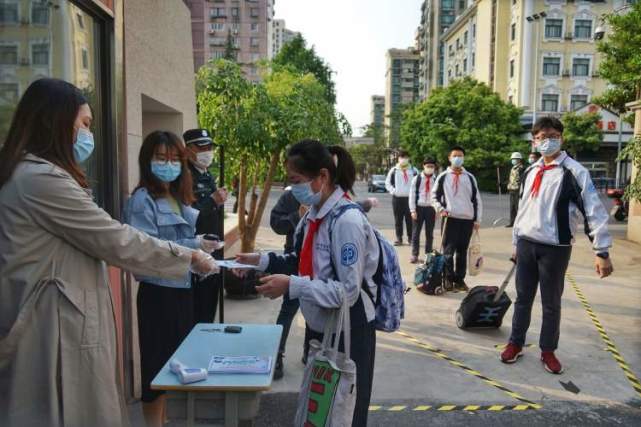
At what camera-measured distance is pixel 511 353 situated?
4.77 meters

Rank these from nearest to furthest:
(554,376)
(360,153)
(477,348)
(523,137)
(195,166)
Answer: (195,166)
(554,376)
(477,348)
(523,137)
(360,153)


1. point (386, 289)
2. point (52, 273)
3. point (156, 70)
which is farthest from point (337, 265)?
point (156, 70)

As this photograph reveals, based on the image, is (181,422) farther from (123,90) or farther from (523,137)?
(523,137)

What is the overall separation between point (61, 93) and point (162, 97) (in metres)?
2.71

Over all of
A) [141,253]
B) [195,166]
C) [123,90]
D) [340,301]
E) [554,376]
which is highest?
[123,90]

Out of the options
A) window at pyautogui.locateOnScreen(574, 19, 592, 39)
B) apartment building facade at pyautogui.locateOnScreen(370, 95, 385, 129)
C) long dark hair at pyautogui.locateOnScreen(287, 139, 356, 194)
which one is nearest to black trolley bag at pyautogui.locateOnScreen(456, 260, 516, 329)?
long dark hair at pyautogui.locateOnScreen(287, 139, 356, 194)

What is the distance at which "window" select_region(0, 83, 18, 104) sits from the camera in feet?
9.05

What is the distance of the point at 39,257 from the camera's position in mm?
1965

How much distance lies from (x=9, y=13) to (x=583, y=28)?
161 feet

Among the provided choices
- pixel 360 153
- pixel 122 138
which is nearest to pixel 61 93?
pixel 122 138

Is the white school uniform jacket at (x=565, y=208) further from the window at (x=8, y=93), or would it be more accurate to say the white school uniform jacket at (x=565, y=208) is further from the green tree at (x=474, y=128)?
the green tree at (x=474, y=128)

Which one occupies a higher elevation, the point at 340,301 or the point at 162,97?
the point at 162,97

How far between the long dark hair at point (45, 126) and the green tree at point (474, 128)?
34637 mm

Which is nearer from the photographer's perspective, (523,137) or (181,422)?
(181,422)
